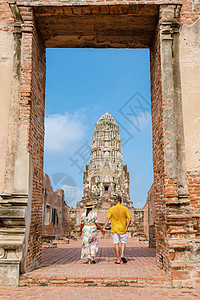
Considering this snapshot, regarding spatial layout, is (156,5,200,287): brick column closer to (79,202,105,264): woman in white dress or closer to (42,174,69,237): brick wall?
(79,202,105,264): woman in white dress

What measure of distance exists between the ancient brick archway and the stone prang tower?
1712 inches

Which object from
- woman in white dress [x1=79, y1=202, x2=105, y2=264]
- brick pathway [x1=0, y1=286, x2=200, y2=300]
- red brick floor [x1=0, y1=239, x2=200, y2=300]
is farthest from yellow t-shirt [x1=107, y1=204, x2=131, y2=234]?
brick pathway [x1=0, y1=286, x2=200, y2=300]

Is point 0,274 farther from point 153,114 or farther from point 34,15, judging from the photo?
point 34,15

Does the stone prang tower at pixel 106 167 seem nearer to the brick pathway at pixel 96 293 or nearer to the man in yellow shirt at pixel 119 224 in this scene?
the man in yellow shirt at pixel 119 224

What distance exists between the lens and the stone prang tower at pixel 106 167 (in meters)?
51.0

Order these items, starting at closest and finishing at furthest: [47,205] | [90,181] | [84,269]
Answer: [84,269] → [47,205] → [90,181]

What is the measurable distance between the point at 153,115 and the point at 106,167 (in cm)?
4447

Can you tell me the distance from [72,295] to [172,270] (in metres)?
1.85

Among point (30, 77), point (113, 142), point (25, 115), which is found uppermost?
point (113, 142)

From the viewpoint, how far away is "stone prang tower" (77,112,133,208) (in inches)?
2009

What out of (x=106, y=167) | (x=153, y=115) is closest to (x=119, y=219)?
(x=153, y=115)

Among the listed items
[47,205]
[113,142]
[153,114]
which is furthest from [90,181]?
[153,114]

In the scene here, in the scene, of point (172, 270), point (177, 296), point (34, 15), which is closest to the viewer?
point (177, 296)

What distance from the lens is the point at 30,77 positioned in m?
6.57
